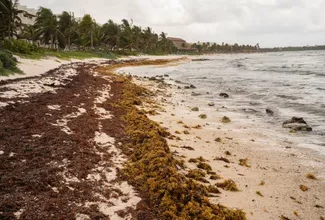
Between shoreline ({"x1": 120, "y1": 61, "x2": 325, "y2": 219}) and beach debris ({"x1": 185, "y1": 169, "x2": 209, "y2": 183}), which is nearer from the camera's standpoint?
shoreline ({"x1": 120, "y1": 61, "x2": 325, "y2": 219})

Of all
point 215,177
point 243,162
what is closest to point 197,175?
point 215,177

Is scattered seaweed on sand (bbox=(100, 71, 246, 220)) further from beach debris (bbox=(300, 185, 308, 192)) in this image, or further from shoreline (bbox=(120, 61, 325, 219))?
beach debris (bbox=(300, 185, 308, 192))

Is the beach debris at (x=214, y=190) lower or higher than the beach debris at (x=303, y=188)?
higher

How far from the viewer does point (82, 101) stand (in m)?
13.0

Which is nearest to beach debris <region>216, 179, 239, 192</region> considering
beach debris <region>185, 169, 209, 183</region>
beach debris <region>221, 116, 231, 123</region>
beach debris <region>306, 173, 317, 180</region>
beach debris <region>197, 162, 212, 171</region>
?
beach debris <region>185, 169, 209, 183</region>

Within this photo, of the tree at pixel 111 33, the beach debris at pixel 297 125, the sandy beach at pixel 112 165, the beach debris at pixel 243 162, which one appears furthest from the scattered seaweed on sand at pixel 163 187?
the tree at pixel 111 33

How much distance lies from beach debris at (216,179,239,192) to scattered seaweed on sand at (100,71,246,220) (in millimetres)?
440

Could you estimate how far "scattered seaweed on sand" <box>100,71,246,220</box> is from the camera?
5035 mm

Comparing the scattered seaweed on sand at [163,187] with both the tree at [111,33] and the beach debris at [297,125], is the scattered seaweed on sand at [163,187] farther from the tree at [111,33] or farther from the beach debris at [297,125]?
the tree at [111,33]

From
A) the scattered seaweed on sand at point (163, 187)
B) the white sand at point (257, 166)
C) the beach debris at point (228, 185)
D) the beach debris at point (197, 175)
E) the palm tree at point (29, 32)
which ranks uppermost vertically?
the palm tree at point (29, 32)

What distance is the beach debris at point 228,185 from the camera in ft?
21.0

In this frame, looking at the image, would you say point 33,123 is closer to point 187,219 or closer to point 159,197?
point 159,197

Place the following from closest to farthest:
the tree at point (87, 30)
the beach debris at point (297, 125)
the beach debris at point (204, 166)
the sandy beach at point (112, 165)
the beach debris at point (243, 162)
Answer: the sandy beach at point (112, 165) < the beach debris at point (204, 166) < the beach debris at point (243, 162) < the beach debris at point (297, 125) < the tree at point (87, 30)

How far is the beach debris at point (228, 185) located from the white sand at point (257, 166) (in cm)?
14
